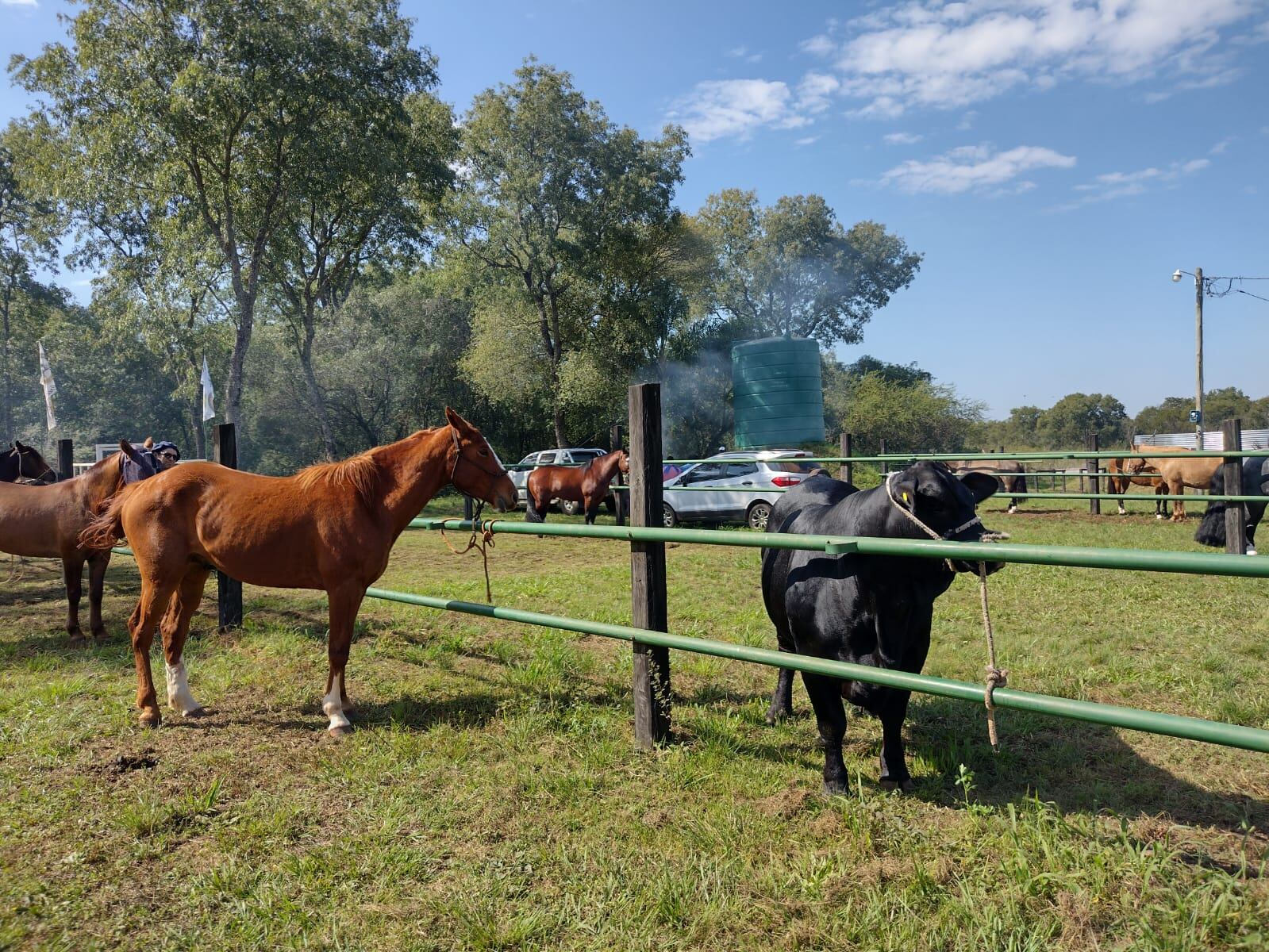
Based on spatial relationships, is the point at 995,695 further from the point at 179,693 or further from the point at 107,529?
the point at 107,529

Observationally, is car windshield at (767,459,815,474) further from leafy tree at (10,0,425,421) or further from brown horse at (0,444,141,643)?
leafy tree at (10,0,425,421)

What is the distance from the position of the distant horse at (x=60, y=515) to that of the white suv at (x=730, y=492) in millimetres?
8553

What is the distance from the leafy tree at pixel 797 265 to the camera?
45.5 meters

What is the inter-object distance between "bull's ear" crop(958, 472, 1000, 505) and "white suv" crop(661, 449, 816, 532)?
363 inches

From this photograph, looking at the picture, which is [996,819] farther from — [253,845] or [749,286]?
[749,286]

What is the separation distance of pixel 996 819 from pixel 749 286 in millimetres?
45630

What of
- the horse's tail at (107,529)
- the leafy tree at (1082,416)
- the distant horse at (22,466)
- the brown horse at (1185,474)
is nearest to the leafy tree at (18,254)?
the distant horse at (22,466)

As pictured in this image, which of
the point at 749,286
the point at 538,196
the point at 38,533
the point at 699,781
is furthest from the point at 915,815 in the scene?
the point at 749,286

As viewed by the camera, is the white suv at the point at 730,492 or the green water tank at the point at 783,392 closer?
the white suv at the point at 730,492

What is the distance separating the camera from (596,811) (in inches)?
122

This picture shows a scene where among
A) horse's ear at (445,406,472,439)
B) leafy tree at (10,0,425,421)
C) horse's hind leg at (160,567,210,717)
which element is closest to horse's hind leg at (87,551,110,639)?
horse's hind leg at (160,567,210,717)

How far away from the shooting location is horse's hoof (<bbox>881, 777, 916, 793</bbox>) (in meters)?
3.26

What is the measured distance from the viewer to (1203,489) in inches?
624

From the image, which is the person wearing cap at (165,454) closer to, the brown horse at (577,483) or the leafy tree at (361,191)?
the brown horse at (577,483)
